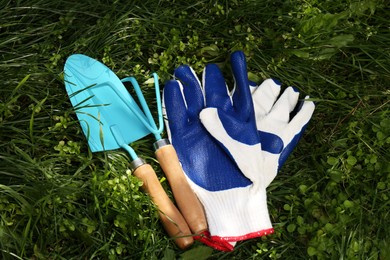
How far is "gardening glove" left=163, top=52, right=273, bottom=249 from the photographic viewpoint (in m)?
1.83

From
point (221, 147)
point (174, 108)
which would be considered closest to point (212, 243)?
point (221, 147)

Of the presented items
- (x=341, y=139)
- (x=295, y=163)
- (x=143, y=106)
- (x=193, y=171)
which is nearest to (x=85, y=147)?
(x=143, y=106)

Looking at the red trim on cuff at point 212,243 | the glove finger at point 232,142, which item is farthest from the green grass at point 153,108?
the glove finger at point 232,142

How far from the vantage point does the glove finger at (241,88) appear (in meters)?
1.93

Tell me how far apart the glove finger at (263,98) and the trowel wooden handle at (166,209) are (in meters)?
0.49

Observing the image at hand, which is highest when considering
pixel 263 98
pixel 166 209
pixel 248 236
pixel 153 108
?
pixel 153 108

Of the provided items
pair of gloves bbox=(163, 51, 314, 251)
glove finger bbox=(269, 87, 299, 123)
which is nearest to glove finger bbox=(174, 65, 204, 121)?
pair of gloves bbox=(163, 51, 314, 251)

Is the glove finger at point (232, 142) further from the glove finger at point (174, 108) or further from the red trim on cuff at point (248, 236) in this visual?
the red trim on cuff at point (248, 236)

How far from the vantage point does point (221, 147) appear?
1.92m

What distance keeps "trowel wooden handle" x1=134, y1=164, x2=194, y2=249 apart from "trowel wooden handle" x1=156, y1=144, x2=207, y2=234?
0.03 meters

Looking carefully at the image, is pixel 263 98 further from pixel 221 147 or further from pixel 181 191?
pixel 181 191

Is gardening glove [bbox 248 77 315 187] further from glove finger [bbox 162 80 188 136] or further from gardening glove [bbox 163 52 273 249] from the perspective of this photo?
glove finger [bbox 162 80 188 136]

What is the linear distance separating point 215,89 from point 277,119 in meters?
0.26

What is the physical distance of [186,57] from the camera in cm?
206
